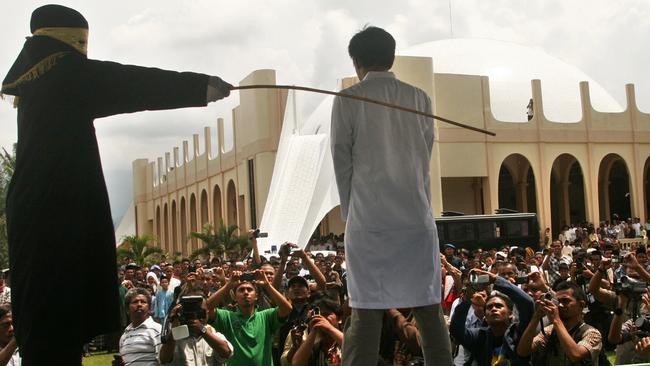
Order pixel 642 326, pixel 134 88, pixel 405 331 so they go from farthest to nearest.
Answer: pixel 642 326 → pixel 405 331 → pixel 134 88

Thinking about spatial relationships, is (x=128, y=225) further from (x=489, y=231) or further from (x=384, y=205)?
(x=384, y=205)

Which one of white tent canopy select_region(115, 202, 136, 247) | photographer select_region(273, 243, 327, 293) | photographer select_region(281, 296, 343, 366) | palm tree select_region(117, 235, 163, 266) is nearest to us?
photographer select_region(281, 296, 343, 366)

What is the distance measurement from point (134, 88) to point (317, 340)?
10.6 feet

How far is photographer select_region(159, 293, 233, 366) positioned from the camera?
17.6 feet

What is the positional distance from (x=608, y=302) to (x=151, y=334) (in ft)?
15.7

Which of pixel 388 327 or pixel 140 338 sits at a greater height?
pixel 388 327

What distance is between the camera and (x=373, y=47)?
326cm

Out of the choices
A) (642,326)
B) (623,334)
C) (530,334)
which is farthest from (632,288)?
(530,334)

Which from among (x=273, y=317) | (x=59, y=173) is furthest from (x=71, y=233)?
(x=273, y=317)

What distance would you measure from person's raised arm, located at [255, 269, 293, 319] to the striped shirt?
0.91 m

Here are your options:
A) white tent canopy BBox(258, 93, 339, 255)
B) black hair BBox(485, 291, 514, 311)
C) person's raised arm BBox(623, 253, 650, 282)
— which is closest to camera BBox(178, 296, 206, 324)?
black hair BBox(485, 291, 514, 311)

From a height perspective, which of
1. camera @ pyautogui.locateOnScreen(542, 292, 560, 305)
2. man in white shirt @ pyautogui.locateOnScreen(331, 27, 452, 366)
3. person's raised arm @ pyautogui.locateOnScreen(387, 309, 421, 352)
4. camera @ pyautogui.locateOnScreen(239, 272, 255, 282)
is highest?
man in white shirt @ pyautogui.locateOnScreen(331, 27, 452, 366)

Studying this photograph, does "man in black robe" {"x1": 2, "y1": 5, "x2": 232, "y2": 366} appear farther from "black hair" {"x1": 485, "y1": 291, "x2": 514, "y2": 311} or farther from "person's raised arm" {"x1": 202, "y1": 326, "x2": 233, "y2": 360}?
"black hair" {"x1": 485, "y1": 291, "x2": 514, "y2": 311}

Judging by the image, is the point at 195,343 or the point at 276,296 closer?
the point at 195,343
